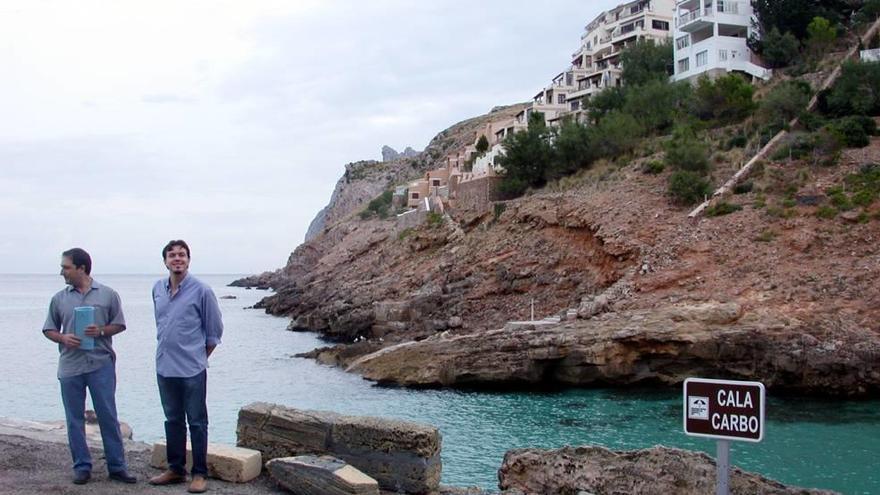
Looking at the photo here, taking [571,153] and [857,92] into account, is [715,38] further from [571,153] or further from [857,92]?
[857,92]

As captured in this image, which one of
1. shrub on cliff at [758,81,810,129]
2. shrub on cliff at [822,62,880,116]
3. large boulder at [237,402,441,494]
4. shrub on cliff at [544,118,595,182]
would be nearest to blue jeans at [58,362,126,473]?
large boulder at [237,402,441,494]

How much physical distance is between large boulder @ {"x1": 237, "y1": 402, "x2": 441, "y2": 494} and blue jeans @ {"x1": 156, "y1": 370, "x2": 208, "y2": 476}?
1019mm

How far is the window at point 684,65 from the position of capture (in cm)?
5556

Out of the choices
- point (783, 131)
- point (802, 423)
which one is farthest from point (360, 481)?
point (783, 131)

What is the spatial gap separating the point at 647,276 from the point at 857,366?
8.42 metres

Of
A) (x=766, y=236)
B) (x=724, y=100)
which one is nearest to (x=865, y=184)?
(x=766, y=236)

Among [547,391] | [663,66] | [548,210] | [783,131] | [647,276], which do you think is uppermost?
[663,66]

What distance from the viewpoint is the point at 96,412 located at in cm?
757

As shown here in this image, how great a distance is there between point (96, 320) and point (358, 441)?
8.85ft

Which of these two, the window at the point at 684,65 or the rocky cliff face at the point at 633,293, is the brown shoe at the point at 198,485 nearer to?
the rocky cliff face at the point at 633,293

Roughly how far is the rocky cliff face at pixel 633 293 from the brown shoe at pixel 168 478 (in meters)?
20.9

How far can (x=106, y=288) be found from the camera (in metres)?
7.81

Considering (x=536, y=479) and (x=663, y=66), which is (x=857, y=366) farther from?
(x=663, y=66)

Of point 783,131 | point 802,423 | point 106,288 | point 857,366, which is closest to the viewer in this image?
point 106,288
